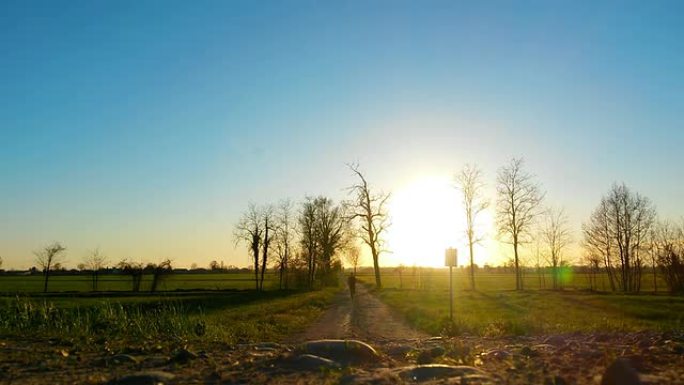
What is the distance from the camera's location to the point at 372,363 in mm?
8539

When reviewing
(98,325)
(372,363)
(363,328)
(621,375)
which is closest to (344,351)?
(372,363)

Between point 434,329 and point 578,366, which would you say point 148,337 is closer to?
point 578,366

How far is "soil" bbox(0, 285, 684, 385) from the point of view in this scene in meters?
7.34

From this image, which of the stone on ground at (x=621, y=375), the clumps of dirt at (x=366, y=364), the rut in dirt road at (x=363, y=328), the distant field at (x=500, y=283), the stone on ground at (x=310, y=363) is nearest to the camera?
the stone on ground at (x=621, y=375)

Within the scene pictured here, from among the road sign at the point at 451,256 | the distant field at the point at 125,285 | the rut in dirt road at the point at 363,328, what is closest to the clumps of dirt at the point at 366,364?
the rut in dirt road at the point at 363,328

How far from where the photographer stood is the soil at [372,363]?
24.1 feet

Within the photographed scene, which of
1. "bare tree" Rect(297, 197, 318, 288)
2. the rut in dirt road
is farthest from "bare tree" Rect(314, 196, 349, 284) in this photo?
the rut in dirt road

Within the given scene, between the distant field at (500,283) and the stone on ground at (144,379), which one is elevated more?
the stone on ground at (144,379)

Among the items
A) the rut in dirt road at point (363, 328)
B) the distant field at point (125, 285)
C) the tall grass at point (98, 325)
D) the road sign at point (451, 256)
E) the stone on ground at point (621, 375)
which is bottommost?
the distant field at point (125, 285)

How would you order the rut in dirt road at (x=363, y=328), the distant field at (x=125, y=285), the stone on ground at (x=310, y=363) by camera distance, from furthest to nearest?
the distant field at (x=125, y=285)
the rut in dirt road at (x=363, y=328)
the stone on ground at (x=310, y=363)

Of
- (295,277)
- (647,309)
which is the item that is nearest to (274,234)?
(295,277)

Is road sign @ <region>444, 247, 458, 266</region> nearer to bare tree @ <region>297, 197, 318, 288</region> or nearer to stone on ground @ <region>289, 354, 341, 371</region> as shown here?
stone on ground @ <region>289, 354, 341, 371</region>

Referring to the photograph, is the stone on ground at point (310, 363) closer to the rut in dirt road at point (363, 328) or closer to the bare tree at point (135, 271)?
the rut in dirt road at point (363, 328)

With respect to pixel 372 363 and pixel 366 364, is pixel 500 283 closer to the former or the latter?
pixel 372 363
